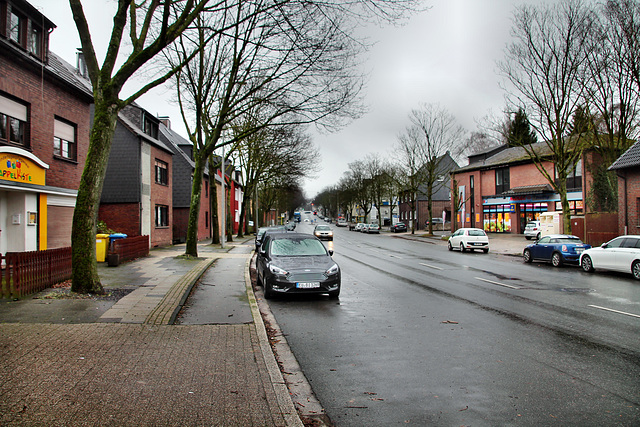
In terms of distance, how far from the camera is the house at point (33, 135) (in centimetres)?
1317

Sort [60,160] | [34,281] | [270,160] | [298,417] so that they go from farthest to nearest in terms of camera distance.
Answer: [270,160]
[60,160]
[34,281]
[298,417]

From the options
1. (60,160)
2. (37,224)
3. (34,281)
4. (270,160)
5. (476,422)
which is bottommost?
(476,422)

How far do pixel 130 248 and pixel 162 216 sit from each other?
12174 millimetres

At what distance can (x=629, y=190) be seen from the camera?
22.3m

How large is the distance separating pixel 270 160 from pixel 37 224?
77.3 feet

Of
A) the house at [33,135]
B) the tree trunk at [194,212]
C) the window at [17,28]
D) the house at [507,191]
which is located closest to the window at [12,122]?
the house at [33,135]

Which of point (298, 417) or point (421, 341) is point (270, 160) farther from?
point (298, 417)

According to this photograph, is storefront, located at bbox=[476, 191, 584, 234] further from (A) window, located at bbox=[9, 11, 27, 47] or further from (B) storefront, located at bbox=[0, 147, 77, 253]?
(A) window, located at bbox=[9, 11, 27, 47]

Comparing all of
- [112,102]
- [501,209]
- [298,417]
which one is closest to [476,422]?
[298,417]

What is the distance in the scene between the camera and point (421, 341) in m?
6.60

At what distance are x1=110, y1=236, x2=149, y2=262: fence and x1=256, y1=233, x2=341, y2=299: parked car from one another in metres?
6.96

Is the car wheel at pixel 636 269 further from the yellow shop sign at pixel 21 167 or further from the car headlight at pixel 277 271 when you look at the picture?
the yellow shop sign at pixel 21 167

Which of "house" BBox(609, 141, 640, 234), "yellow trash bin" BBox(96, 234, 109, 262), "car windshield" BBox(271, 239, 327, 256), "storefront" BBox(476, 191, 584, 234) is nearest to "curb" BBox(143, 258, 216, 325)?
"car windshield" BBox(271, 239, 327, 256)

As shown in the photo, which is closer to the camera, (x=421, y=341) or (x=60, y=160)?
(x=421, y=341)
